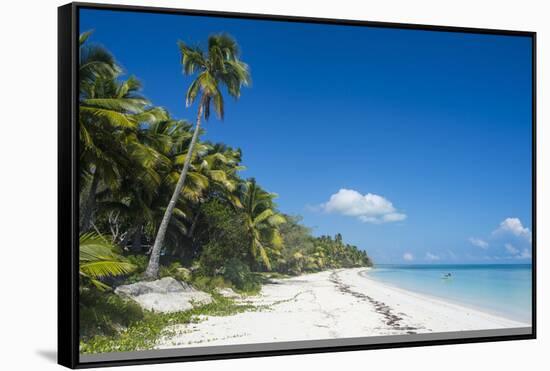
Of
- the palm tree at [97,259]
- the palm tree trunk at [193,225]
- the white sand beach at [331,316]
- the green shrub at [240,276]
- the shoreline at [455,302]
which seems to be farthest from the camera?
the shoreline at [455,302]

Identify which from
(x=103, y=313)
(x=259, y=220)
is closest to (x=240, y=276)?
(x=259, y=220)

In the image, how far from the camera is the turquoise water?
11.5 m

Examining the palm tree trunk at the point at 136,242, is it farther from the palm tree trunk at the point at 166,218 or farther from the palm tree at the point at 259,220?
the palm tree at the point at 259,220

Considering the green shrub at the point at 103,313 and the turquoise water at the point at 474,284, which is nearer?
the green shrub at the point at 103,313

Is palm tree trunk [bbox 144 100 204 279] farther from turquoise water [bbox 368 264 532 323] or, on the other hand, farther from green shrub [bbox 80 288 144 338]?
turquoise water [bbox 368 264 532 323]

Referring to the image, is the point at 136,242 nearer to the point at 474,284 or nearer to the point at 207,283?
the point at 207,283

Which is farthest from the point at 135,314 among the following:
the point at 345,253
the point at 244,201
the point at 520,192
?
the point at 520,192

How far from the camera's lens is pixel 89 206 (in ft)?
30.1

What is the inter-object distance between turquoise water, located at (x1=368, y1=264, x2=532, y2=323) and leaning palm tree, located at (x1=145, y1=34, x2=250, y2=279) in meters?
2.87

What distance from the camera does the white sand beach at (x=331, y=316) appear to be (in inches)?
393

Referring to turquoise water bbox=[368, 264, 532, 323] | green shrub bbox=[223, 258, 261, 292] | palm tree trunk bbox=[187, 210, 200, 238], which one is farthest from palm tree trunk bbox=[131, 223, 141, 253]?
turquoise water bbox=[368, 264, 532, 323]

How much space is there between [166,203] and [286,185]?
1.51 metres

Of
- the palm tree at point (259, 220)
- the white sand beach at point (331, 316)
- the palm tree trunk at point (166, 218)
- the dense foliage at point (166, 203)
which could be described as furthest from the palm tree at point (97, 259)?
the palm tree at point (259, 220)

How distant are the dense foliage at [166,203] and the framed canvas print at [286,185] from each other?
0.02 m
